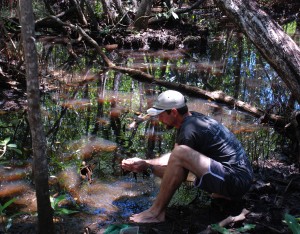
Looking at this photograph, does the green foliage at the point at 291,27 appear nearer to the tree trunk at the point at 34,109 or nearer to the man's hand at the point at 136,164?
the man's hand at the point at 136,164

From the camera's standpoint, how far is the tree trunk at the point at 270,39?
4414 mm

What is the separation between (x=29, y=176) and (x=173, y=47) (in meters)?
7.68

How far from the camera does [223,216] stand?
11.0ft

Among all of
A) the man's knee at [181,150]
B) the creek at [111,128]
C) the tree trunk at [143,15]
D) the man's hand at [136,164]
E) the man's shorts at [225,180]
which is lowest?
the creek at [111,128]

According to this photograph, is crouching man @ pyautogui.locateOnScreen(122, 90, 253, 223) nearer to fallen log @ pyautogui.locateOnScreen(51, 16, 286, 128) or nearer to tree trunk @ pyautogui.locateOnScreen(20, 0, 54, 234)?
tree trunk @ pyautogui.locateOnScreen(20, 0, 54, 234)

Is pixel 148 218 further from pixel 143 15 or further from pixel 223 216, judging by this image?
pixel 143 15

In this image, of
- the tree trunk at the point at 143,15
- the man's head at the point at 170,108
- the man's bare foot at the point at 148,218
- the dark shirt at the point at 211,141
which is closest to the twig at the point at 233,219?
the dark shirt at the point at 211,141

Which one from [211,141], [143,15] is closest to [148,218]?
[211,141]

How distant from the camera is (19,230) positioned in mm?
3133

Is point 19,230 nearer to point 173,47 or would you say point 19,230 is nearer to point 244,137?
point 244,137

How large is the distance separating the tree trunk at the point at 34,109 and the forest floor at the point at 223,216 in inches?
21.1

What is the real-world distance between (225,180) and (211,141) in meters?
0.31

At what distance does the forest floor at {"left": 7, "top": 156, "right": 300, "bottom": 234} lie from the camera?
313cm

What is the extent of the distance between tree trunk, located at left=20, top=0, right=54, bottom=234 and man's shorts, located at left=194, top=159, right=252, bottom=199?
3.90 ft
